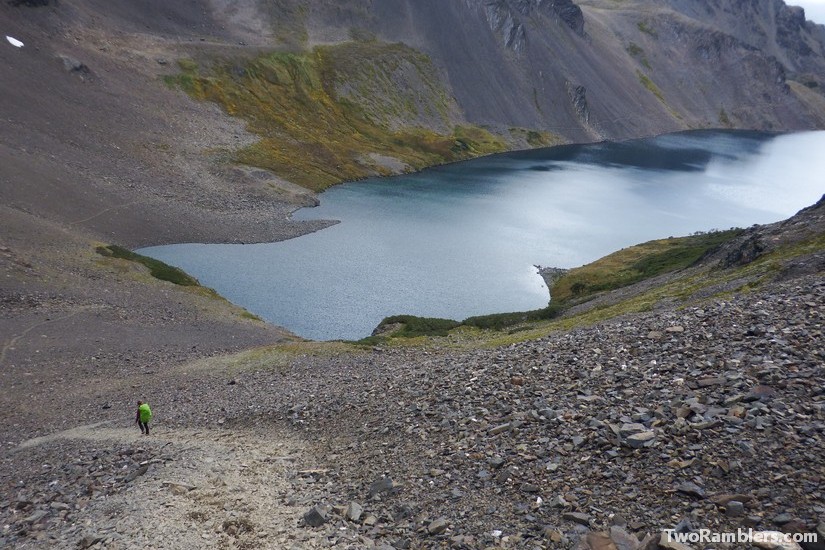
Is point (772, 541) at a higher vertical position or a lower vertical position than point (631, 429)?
lower

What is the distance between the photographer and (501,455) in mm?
20250

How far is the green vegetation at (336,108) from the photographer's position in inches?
5138

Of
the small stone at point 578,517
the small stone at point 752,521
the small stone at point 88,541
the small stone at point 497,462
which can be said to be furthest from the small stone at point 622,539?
the small stone at point 88,541

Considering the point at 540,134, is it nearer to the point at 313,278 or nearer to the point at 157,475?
the point at 313,278

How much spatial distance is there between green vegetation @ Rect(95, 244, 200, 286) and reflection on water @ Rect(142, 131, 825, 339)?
521 centimetres

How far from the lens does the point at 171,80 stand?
129 m

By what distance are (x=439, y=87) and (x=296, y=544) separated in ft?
585

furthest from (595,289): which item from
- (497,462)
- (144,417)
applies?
(497,462)

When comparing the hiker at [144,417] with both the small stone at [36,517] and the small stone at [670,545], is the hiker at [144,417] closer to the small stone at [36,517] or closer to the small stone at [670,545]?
the small stone at [36,517]

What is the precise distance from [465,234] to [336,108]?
237ft

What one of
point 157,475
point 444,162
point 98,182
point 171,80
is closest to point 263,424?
point 157,475

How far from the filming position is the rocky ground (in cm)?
1614

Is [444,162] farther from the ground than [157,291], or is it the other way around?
[444,162]

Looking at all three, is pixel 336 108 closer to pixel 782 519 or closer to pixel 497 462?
pixel 497 462
